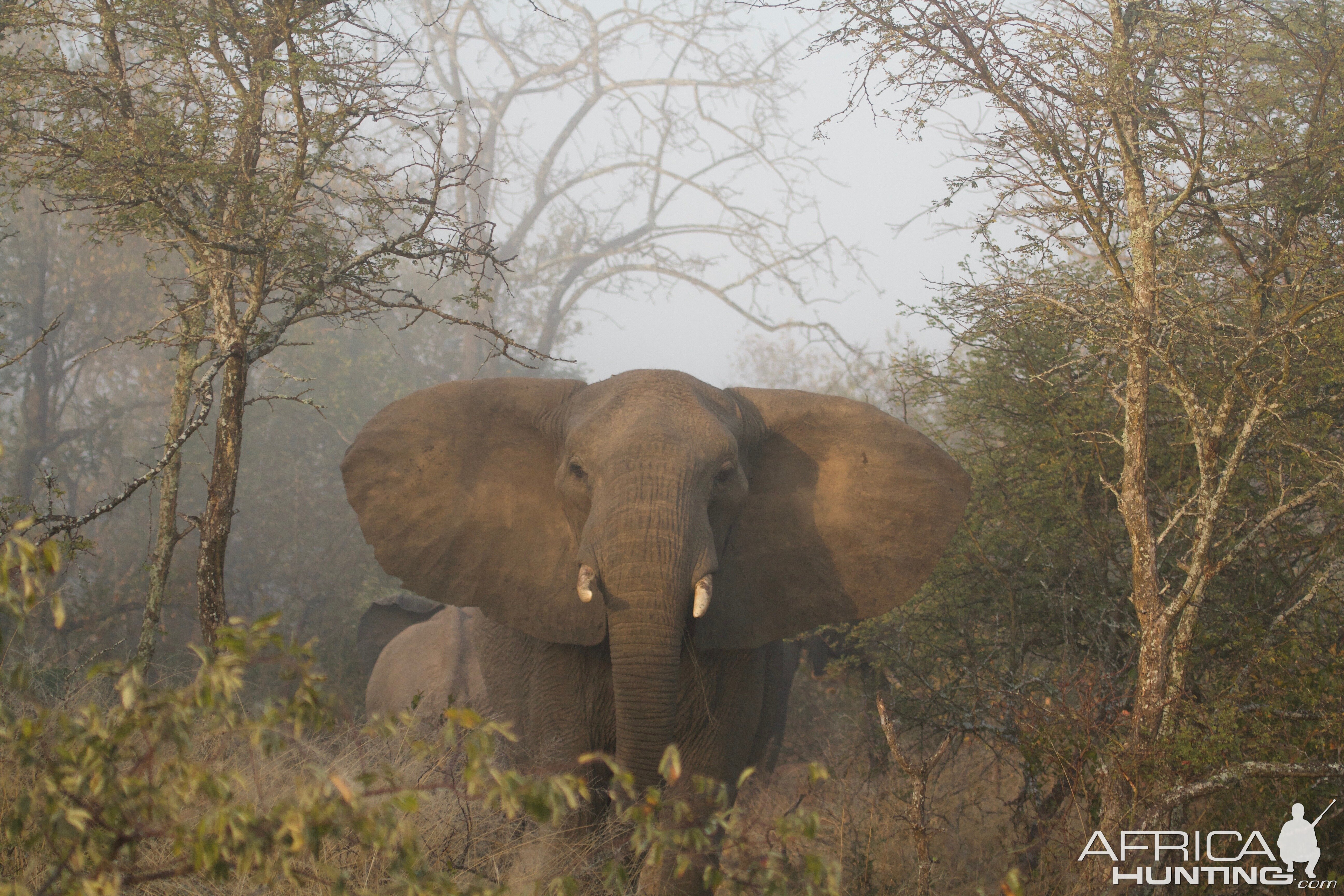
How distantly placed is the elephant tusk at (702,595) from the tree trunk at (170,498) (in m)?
2.92

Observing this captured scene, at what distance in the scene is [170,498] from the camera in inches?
238

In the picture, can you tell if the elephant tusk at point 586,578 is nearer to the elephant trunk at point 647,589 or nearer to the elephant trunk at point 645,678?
the elephant trunk at point 647,589

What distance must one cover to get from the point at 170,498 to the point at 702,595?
3.59 metres

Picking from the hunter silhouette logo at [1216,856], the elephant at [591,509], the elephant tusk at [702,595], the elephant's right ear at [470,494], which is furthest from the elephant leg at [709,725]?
the hunter silhouette logo at [1216,856]

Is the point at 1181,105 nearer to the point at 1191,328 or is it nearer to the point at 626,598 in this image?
the point at 1191,328

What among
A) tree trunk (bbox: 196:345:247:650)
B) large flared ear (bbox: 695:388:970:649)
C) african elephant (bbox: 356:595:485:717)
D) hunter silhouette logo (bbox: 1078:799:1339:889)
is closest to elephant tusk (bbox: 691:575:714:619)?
large flared ear (bbox: 695:388:970:649)

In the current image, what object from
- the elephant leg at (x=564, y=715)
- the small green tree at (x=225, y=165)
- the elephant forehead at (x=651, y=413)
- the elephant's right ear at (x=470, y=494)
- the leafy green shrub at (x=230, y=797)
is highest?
the small green tree at (x=225, y=165)

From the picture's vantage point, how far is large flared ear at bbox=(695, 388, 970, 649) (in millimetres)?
5324

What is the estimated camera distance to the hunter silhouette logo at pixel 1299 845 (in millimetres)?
4496

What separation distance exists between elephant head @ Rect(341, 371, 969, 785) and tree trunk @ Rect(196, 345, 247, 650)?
0.75 m

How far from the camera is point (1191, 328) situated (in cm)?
582

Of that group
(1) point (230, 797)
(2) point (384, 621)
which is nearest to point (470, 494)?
(1) point (230, 797)

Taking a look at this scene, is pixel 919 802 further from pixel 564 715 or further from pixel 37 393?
pixel 37 393

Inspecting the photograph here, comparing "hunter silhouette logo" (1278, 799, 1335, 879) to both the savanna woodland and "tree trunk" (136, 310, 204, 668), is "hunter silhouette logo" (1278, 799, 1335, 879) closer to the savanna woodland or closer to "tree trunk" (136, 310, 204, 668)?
the savanna woodland
